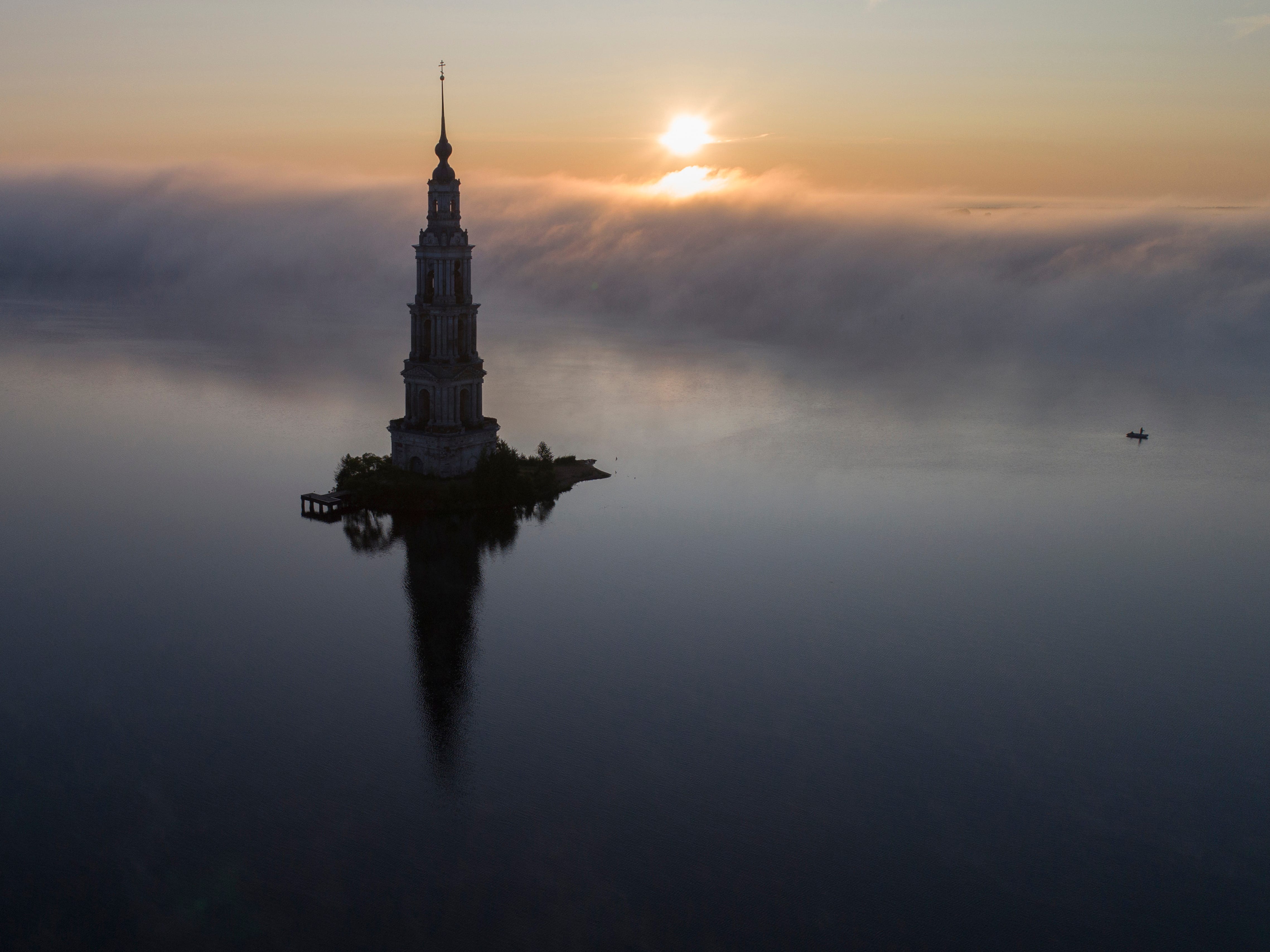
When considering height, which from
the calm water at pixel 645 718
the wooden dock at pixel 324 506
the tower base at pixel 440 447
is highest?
the tower base at pixel 440 447

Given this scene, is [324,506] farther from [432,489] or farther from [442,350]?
[442,350]

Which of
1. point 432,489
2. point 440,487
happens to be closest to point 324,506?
point 432,489

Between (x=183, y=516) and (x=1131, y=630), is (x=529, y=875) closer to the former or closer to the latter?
(x=1131, y=630)

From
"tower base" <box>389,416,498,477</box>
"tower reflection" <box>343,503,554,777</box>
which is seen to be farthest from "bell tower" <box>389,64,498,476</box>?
"tower reflection" <box>343,503,554,777</box>

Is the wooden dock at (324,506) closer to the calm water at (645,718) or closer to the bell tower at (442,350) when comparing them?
the calm water at (645,718)

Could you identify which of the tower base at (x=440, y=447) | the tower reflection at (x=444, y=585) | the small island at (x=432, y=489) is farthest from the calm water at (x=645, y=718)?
the tower base at (x=440, y=447)

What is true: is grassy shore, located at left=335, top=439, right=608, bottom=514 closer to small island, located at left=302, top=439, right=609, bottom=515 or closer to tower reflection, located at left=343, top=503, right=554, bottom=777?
small island, located at left=302, top=439, right=609, bottom=515
